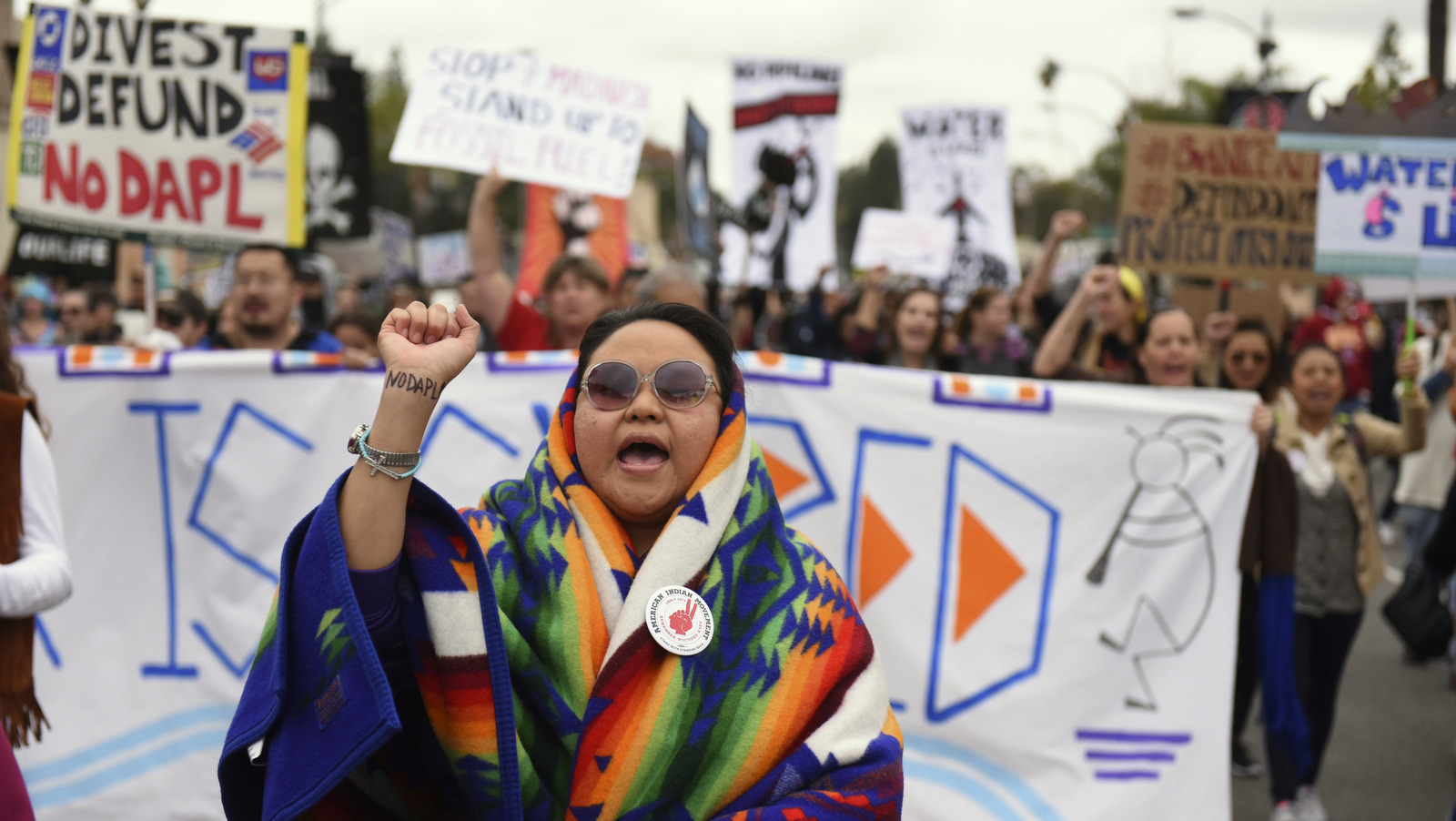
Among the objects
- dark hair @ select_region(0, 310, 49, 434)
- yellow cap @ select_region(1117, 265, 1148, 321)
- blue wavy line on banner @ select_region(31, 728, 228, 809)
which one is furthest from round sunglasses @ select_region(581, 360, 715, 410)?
yellow cap @ select_region(1117, 265, 1148, 321)

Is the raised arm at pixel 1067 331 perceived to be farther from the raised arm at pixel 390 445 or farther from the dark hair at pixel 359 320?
the raised arm at pixel 390 445

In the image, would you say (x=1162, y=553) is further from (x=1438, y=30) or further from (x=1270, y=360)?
(x=1438, y=30)

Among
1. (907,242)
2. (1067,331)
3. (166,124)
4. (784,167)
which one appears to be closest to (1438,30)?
(907,242)

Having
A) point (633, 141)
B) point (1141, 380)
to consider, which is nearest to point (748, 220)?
point (633, 141)

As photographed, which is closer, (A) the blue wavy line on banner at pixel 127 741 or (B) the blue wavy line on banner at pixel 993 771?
(B) the blue wavy line on banner at pixel 993 771

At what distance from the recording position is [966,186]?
9516 millimetres

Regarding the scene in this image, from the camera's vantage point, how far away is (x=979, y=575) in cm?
376

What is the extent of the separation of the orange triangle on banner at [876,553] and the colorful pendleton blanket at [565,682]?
1.95 m

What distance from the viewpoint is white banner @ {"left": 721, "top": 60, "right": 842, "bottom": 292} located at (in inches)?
331

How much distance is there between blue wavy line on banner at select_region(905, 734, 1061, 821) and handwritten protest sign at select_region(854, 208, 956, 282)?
18.9 feet

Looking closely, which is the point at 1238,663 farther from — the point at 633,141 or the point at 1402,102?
the point at 633,141

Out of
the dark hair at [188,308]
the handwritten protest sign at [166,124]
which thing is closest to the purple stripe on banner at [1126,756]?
the handwritten protest sign at [166,124]

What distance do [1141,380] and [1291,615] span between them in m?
1.09

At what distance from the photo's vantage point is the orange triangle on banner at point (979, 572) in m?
3.74
